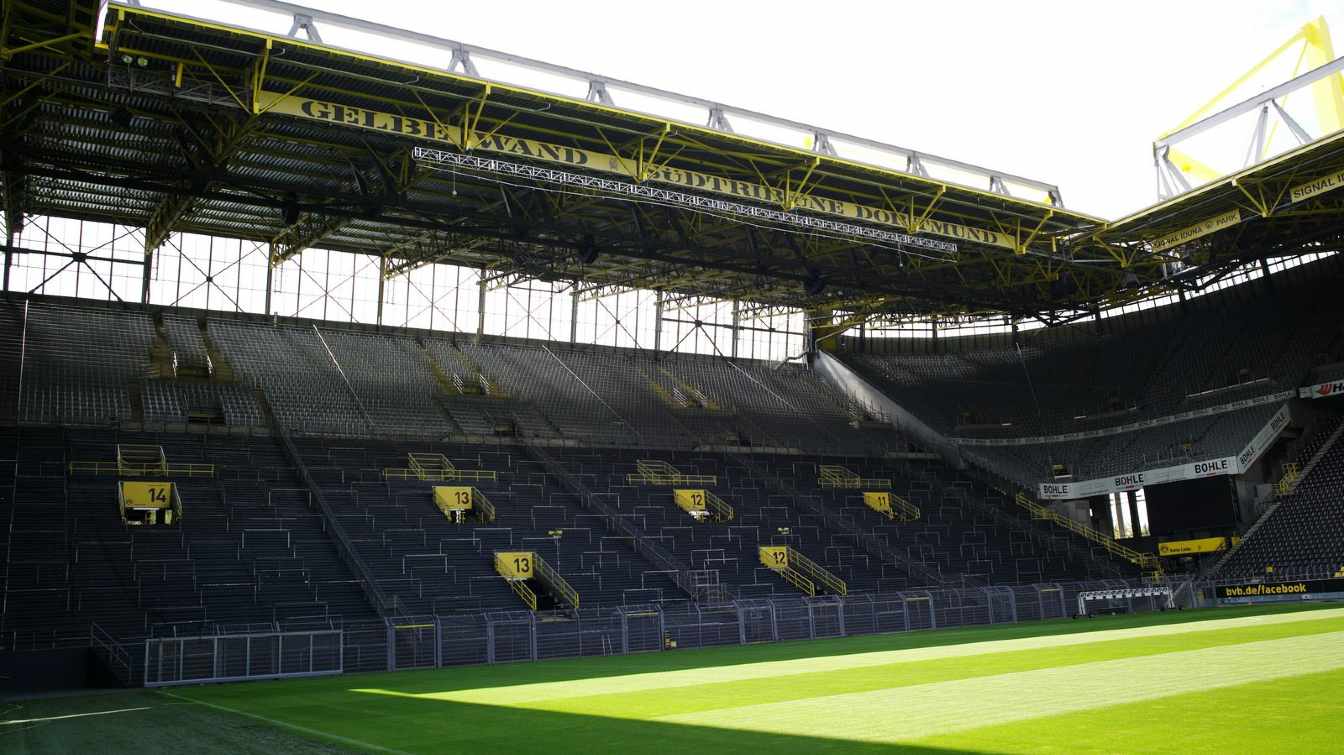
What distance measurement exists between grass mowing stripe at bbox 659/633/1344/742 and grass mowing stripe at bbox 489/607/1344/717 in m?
0.93

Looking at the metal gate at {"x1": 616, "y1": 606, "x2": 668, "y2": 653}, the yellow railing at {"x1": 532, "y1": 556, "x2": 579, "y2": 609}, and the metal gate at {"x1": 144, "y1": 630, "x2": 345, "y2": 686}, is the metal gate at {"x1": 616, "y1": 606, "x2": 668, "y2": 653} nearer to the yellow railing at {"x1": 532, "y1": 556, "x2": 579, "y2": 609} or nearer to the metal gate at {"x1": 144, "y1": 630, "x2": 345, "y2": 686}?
the yellow railing at {"x1": 532, "y1": 556, "x2": 579, "y2": 609}

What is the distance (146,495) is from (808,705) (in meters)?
26.7

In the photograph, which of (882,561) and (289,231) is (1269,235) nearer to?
(882,561)

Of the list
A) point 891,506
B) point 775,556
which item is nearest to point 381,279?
point 775,556

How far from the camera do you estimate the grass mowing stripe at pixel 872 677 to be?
1633 centimetres

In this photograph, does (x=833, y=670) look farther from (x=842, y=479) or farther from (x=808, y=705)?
(x=842, y=479)

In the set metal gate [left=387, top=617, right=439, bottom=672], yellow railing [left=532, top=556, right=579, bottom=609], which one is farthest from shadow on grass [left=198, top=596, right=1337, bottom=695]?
yellow railing [left=532, top=556, right=579, bottom=609]

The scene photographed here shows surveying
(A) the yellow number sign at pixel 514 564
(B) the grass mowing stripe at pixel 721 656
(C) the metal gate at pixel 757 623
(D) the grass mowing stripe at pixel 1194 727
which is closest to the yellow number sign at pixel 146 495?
(A) the yellow number sign at pixel 514 564

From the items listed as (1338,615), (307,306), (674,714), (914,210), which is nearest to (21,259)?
(307,306)

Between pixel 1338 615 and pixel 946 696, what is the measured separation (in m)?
17.2

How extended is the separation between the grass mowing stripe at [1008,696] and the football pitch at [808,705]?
49 millimetres

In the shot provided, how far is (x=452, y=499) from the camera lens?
3881 centimetres

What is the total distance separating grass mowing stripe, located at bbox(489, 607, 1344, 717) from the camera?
53.6 feet

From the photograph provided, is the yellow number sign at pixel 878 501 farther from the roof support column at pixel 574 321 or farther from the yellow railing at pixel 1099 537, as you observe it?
the roof support column at pixel 574 321
